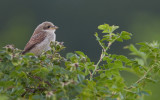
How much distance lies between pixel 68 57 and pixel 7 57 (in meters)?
0.55

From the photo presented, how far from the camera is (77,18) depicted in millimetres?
45438

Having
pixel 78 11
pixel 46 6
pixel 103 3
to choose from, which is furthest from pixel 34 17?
pixel 103 3

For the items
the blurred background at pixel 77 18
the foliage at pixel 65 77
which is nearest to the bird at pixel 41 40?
the foliage at pixel 65 77

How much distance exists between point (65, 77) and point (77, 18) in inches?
1682

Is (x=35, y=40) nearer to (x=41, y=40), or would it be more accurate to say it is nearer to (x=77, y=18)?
(x=41, y=40)

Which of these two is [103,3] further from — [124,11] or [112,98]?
[112,98]

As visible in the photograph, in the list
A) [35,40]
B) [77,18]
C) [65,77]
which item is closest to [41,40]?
[35,40]

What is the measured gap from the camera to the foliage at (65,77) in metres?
2.71

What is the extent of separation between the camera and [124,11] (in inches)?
1886

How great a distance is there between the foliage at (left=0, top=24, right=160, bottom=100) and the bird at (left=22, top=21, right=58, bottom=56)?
8.92ft

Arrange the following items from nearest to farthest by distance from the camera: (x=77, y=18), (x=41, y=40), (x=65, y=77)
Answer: (x=65, y=77)
(x=41, y=40)
(x=77, y=18)

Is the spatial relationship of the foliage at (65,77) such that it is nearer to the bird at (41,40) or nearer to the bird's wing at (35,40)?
the bird at (41,40)

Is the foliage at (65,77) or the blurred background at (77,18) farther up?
the blurred background at (77,18)

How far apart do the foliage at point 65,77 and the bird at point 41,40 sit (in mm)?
2720
